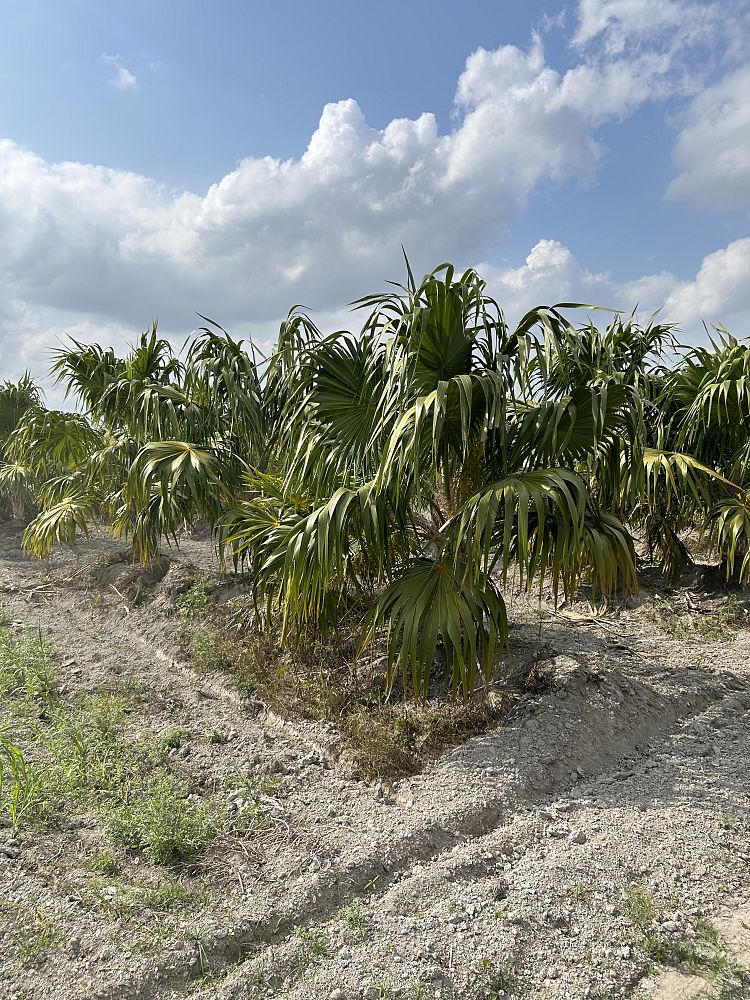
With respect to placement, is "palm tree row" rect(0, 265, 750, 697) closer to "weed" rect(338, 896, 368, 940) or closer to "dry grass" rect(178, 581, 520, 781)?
"dry grass" rect(178, 581, 520, 781)

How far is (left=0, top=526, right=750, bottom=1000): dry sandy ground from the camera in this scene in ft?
7.95

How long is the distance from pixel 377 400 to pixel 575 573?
160 centimetres

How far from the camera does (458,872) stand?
2959 millimetres

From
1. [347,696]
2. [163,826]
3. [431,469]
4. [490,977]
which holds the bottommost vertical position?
→ [490,977]

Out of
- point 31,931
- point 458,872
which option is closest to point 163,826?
point 31,931

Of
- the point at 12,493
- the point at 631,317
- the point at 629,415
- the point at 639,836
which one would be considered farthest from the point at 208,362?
the point at 12,493

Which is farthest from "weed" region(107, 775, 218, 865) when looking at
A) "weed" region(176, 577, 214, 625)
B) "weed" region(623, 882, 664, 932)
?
"weed" region(176, 577, 214, 625)

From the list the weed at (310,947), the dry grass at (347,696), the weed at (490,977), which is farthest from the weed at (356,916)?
the dry grass at (347,696)

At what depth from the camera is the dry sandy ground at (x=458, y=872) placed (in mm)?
2424

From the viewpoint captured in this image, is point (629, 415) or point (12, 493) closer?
point (629, 415)

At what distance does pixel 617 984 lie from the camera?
7.80 feet

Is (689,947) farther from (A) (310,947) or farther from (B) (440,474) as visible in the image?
(B) (440,474)

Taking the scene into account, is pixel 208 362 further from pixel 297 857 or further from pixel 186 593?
pixel 297 857

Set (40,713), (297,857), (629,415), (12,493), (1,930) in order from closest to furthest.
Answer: (1,930) < (297,857) < (629,415) < (40,713) < (12,493)
